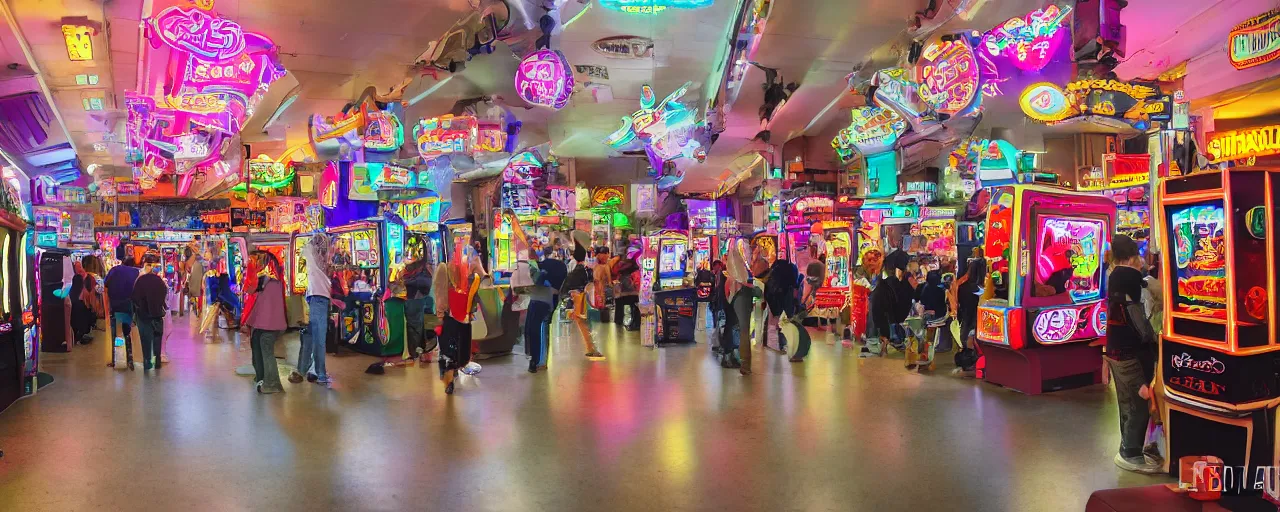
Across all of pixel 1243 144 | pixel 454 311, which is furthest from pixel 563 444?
pixel 1243 144

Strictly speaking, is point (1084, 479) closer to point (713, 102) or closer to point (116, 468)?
point (116, 468)

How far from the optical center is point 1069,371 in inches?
275

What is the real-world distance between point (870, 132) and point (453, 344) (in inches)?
279

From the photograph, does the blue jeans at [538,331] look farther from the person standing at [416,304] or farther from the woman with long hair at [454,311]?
the person standing at [416,304]

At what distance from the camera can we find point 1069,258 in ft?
22.9

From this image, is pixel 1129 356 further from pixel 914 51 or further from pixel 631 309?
pixel 631 309

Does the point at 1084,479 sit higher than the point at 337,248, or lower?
lower

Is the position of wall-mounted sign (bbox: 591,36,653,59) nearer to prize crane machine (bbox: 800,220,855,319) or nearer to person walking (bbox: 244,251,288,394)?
prize crane machine (bbox: 800,220,855,319)

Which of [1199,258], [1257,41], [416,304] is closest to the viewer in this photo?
[1199,258]

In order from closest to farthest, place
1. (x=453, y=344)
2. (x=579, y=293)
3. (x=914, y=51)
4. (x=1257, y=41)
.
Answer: (x=1257, y=41)
(x=453, y=344)
(x=579, y=293)
(x=914, y=51)

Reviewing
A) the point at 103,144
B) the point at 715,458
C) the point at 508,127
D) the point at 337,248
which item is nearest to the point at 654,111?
the point at 508,127

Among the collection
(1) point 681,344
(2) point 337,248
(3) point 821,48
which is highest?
(3) point 821,48

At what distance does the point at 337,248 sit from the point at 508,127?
3665mm

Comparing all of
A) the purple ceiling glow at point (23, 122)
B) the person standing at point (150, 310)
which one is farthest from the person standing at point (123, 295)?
the purple ceiling glow at point (23, 122)
